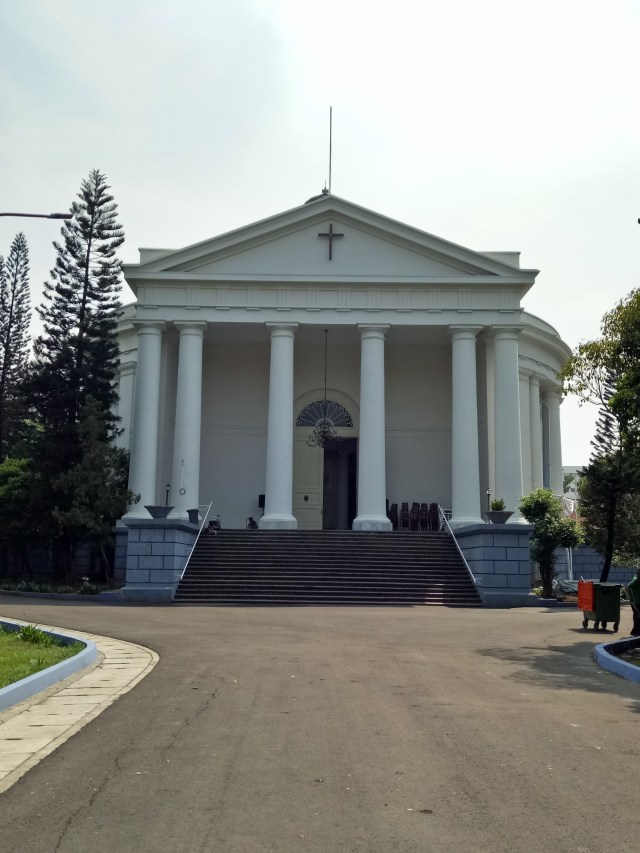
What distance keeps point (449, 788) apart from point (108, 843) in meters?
2.14

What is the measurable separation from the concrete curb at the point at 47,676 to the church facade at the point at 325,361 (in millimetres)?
18847

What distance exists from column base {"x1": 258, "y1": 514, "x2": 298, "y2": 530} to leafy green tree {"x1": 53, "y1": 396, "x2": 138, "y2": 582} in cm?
453

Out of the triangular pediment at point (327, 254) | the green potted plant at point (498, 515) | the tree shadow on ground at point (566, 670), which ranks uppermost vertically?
the triangular pediment at point (327, 254)

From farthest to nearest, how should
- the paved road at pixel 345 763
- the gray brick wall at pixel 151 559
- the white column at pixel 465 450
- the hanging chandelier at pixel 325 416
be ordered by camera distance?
the hanging chandelier at pixel 325 416, the white column at pixel 465 450, the gray brick wall at pixel 151 559, the paved road at pixel 345 763

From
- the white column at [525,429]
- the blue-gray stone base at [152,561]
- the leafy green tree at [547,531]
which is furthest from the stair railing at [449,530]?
the blue-gray stone base at [152,561]

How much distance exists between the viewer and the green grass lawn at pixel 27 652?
400 inches

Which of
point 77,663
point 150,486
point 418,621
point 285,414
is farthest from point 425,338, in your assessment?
point 77,663

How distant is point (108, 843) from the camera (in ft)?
15.6

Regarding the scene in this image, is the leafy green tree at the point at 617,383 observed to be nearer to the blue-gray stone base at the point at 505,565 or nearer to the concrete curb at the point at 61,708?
the blue-gray stone base at the point at 505,565

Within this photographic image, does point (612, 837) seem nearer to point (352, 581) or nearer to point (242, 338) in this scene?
point (352, 581)

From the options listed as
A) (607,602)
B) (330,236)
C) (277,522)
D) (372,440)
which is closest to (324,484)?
(372,440)

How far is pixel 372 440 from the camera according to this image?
31.9 meters

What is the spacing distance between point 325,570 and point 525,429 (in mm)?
15856

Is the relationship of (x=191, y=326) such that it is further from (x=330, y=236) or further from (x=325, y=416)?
(x=325, y=416)
